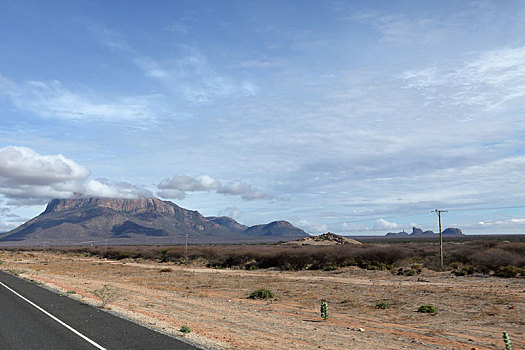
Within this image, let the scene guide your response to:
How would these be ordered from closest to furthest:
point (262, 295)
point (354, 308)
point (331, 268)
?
point (354, 308)
point (262, 295)
point (331, 268)

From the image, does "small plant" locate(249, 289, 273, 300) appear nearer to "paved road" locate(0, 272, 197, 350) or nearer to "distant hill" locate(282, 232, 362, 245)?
"paved road" locate(0, 272, 197, 350)

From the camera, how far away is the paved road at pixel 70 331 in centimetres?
1426

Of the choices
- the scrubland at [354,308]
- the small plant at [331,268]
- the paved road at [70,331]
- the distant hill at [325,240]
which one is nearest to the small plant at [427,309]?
the scrubland at [354,308]

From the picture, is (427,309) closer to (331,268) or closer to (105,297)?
(105,297)

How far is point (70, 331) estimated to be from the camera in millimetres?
16422

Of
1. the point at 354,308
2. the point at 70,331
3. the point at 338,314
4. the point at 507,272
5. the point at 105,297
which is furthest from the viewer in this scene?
the point at 507,272

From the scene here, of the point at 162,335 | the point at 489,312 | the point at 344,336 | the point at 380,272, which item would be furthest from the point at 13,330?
the point at 380,272

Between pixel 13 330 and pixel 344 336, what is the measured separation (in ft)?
41.7

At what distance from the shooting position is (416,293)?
30.0 m

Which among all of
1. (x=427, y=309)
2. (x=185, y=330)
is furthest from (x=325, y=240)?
(x=185, y=330)

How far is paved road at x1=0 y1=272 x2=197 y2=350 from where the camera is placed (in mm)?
14258

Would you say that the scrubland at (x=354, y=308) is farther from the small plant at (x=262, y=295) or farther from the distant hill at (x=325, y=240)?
the distant hill at (x=325, y=240)

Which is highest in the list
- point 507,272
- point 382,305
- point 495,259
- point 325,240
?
point 325,240

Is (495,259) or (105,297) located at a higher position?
(495,259)
